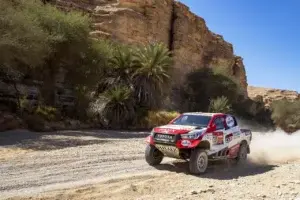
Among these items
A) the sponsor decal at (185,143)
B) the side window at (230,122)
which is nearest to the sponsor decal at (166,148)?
the sponsor decal at (185,143)

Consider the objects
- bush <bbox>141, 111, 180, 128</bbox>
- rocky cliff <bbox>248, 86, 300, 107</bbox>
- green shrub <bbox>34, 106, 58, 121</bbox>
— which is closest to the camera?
green shrub <bbox>34, 106, 58, 121</bbox>

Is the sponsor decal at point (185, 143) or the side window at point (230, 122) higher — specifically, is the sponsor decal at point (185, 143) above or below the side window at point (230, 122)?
below

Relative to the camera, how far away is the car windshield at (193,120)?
10531 millimetres

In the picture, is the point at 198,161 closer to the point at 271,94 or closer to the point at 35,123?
the point at 35,123

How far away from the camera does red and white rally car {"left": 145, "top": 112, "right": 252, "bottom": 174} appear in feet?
31.6

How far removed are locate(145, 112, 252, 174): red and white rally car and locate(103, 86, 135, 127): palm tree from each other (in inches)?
471

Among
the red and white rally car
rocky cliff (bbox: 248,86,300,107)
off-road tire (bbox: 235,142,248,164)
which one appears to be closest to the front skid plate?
the red and white rally car

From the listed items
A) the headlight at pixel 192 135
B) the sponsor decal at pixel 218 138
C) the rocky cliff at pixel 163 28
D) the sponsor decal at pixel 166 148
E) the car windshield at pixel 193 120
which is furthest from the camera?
the rocky cliff at pixel 163 28

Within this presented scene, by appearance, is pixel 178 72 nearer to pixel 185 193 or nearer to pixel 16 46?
pixel 16 46

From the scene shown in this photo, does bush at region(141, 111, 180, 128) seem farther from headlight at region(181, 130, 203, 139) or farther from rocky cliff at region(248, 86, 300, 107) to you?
rocky cliff at region(248, 86, 300, 107)

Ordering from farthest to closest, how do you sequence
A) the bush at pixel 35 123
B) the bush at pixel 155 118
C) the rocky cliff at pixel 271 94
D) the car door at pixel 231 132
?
the rocky cliff at pixel 271 94
the bush at pixel 155 118
the bush at pixel 35 123
the car door at pixel 231 132

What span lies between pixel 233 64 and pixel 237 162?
49.0 metres

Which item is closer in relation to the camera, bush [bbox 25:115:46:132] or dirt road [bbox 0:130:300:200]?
dirt road [bbox 0:130:300:200]

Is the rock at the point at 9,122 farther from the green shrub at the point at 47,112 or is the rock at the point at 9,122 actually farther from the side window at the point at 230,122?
the side window at the point at 230,122
